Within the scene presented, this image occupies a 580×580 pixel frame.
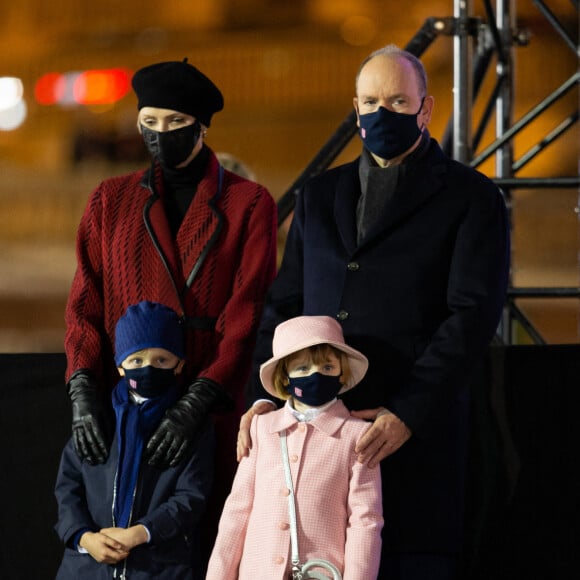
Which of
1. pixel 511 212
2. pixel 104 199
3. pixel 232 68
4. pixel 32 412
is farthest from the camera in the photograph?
pixel 232 68

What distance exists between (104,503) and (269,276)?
0.75m

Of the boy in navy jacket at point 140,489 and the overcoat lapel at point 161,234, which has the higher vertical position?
the overcoat lapel at point 161,234

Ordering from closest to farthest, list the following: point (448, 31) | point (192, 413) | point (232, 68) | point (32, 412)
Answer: point (192, 413), point (32, 412), point (448, 31), point (232, 68)

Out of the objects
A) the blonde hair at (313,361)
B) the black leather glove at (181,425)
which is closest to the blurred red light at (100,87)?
the black leather glove at (181,425)

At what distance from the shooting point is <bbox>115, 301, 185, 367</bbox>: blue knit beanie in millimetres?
3684

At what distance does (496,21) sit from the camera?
614 cm

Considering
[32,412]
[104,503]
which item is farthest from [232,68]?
[104,503]

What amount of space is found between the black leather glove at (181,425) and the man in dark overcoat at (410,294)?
167 mm

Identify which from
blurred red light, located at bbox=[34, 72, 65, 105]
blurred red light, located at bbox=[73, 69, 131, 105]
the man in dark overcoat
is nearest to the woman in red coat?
the man in dark overcoat

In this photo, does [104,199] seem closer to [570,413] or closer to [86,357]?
[86,357]

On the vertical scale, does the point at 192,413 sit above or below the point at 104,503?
above

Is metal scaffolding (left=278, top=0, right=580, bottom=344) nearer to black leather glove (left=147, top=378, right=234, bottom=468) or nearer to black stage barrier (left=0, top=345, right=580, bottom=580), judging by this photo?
black stage barrier (left=0, top=345, right=580, bottom=580)

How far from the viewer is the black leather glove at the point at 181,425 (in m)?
3.67

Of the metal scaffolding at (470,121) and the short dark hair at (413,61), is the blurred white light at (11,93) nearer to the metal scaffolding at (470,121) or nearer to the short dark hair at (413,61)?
the metal scaffolding at (470,121)
